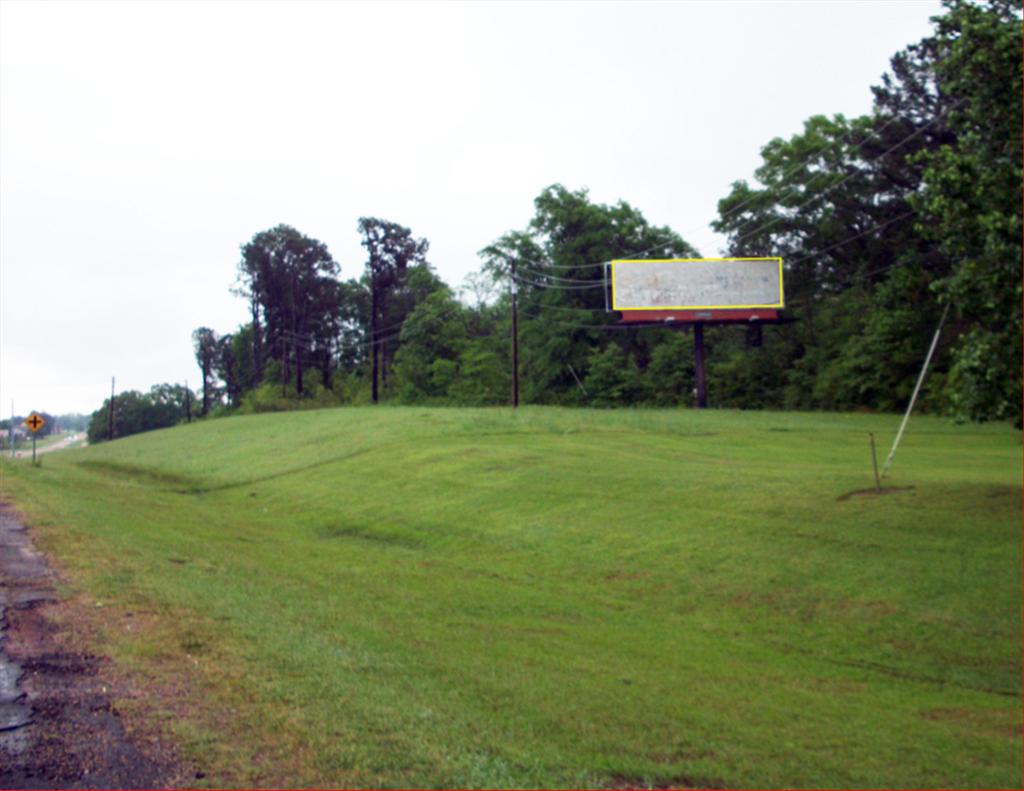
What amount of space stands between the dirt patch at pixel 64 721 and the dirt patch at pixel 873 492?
658 inches

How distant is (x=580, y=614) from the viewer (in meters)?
15.6

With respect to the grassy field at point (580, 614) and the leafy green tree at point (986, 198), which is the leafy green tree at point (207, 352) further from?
the leafy green tree at point (986, 198)

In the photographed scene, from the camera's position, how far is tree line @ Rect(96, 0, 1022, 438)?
1709 cm

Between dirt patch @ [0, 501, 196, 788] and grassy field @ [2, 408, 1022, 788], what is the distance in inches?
12.1

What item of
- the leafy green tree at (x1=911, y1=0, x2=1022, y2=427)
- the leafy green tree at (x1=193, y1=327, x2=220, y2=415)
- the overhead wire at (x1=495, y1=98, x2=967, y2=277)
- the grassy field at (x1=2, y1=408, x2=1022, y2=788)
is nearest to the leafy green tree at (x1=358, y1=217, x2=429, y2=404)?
the overhead wire at (x1=495, y1=98, x2=967, y2=277)

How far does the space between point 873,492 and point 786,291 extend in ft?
156

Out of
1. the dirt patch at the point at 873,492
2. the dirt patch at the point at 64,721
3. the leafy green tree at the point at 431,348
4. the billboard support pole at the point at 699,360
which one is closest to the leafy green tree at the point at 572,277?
the leafy green tree at the point at 431,348

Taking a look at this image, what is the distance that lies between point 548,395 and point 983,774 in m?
73.9

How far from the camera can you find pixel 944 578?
16469mm

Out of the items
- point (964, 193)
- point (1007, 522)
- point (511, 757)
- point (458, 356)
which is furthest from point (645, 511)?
point (458, 356)

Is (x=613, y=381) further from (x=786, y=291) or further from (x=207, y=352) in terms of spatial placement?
(x=207, y=352)

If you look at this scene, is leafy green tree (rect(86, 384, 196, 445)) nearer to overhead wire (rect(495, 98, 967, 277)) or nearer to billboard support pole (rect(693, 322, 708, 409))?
overhead wire (rect(495, 98, 967, 277))

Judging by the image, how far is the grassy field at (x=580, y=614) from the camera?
23.9ft

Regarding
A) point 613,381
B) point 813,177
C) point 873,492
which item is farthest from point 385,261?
point 873,492
